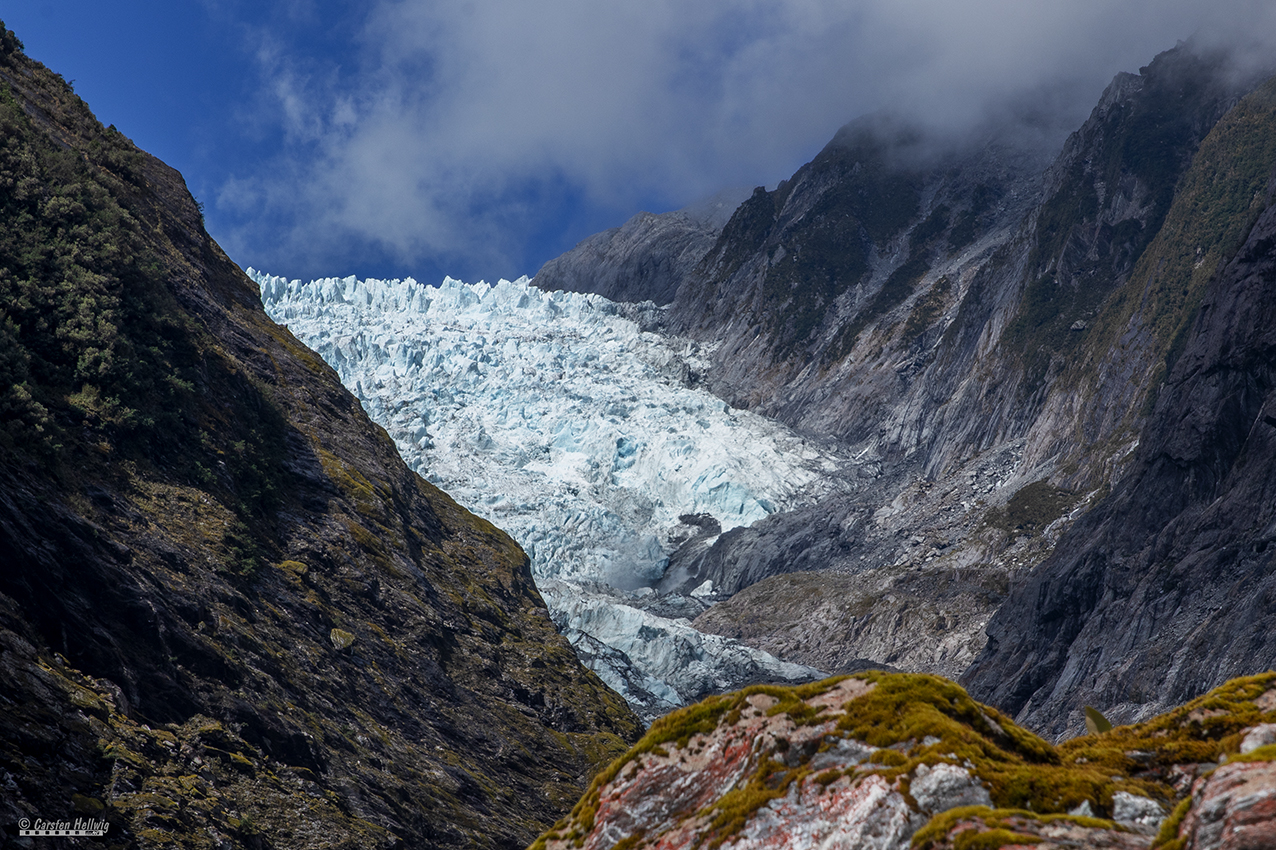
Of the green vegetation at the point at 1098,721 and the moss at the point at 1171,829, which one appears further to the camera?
the green vegetation at the point at 1098,721

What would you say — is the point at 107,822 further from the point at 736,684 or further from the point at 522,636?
the point at 736,684

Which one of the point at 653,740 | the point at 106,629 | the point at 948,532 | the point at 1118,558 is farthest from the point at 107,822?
the point at 948,532

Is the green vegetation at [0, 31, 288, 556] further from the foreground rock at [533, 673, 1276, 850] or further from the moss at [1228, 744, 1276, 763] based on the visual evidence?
the moss at [1228, 744, 1276, 763]

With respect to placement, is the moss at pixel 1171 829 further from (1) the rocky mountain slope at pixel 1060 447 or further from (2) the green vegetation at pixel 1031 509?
(2) the green vegetation at pixel 1031 509

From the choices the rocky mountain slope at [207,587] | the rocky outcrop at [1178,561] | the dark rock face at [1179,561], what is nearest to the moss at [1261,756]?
the rocky mountain slope at [207,587]

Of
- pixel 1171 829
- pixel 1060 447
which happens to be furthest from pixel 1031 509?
pixel 1171 829
